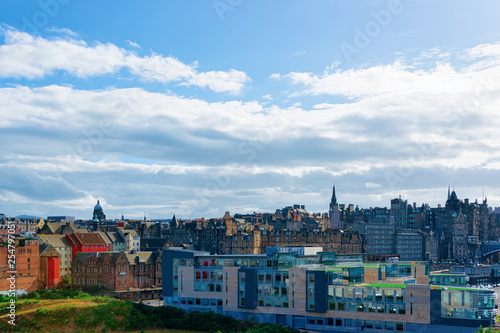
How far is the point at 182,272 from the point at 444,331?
170 feet

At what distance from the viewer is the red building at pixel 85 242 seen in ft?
526

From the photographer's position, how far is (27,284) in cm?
13588

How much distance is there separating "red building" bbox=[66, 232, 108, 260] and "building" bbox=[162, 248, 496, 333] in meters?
48.4

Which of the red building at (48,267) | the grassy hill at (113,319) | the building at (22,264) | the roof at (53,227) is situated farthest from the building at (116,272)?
the grassy hill at (113,319)

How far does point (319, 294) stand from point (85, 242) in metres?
85.3

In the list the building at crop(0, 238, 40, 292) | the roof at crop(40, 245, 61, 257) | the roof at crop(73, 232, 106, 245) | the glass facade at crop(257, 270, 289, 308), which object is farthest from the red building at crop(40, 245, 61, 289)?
the glass facade at crop(257, 270, 289, 308)

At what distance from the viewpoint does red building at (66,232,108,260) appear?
160250 mm

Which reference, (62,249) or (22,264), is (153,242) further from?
(22,264)

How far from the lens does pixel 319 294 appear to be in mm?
98438

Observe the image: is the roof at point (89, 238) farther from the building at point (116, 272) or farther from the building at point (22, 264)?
the building at point (22, 264)

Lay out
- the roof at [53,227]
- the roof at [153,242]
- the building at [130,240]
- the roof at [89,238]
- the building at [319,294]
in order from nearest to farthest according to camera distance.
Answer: the building at [319,294], the roof at [89,238], the roof at [53,227], the building at [130,240], the roof at [153,242]

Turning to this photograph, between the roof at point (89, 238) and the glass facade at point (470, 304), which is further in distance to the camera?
the roof at point (89, 238)

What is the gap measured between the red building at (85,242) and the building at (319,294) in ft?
159

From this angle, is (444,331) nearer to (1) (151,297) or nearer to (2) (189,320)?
(2) (189,320)
